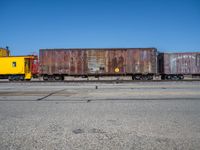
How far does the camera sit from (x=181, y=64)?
23.7 m

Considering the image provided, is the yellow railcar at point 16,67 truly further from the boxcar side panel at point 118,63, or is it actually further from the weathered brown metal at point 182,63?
the weathered brown metal at point 182,63

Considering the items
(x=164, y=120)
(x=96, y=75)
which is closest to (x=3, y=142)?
(x=164, y=120)

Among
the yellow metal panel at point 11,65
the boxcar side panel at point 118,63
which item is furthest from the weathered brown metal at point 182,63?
the yellow metal panel at point 11,65

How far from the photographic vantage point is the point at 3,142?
313 centimetres

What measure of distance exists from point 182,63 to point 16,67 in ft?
69.1

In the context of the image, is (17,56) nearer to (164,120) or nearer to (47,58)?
(47,58)

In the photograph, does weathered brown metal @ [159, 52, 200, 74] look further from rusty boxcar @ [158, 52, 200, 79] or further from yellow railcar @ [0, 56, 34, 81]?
yellow railcar @ [0, 56, 34, 81]

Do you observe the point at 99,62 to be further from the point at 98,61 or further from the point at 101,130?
the point at 101,130

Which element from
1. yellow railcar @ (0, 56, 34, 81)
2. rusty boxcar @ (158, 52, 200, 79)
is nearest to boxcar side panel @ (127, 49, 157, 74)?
rusty boxcar @ (158, 52, 200, 79)

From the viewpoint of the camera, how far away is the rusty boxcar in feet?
77.7

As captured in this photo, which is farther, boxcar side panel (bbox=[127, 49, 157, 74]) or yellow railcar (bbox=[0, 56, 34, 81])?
yellow railcar (bbox=[0, 56, 34, 81])

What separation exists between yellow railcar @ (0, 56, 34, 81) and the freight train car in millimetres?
1928

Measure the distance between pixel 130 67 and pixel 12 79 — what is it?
15.2m

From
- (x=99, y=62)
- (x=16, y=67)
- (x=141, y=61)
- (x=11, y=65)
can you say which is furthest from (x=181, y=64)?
(x=11, y=65)
